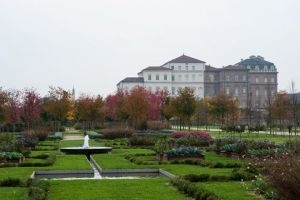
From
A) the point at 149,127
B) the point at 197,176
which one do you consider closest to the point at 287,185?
the point at 197,176

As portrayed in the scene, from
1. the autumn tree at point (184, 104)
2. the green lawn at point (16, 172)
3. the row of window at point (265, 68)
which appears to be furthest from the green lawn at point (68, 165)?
the row of window at point (265, 68)

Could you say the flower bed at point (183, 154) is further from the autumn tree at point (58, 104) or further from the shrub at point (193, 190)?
the autumn tree at point (58, 104)

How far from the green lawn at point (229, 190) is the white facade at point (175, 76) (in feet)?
357

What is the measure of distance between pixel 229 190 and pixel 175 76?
4516 inches

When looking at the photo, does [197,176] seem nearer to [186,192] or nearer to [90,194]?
[186,192]

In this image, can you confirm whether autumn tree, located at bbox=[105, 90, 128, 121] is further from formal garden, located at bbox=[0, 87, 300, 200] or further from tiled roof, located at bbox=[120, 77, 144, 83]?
tiled roof, located at bbox=[120, 77, 144, 83]

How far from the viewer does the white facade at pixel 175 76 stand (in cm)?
12550

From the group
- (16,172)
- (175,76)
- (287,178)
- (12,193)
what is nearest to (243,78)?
(175,76)

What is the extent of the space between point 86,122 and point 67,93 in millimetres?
9043

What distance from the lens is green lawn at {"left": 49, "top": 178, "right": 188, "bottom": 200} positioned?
44.5 ft

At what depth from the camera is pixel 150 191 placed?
1449 cm

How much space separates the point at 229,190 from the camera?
14.4 m

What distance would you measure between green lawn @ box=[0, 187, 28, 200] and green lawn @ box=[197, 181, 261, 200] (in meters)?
4.85

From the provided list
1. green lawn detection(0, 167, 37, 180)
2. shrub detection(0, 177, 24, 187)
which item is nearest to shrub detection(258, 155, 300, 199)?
shrub detection(0, 177, 24, 187)
